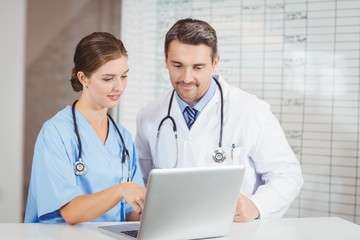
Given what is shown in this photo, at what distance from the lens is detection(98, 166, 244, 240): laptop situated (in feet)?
4.30

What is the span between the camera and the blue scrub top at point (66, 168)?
1651 mm

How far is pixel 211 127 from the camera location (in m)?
2.23

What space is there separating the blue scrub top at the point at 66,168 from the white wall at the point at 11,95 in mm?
1340

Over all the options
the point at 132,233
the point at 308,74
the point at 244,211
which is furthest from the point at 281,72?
the point at 132,233

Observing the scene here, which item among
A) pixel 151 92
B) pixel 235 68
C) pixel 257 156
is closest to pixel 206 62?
pixel 257 156

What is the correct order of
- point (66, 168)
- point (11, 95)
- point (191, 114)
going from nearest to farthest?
point (66, 168), point (191, 114), point (11, 95)

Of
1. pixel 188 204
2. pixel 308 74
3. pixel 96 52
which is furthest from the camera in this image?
pixel 308 74

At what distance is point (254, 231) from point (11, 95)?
1.93m

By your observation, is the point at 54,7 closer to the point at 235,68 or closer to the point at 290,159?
the point at 235,68

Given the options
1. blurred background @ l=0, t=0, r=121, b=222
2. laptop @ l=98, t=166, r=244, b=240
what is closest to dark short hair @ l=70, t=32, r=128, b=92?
laptop @ l=98, t=166, r=244, b=240

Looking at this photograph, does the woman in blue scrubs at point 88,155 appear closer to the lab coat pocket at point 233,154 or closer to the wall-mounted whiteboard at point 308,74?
the lab coat pocket at point 233,154

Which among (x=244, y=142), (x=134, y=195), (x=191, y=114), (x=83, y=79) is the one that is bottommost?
(x=134, y=195)

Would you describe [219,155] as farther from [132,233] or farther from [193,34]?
[132,233]

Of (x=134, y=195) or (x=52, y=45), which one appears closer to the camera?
(x=134, y=195)
